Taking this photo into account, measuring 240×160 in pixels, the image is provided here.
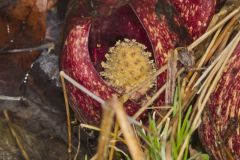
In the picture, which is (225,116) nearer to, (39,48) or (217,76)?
(217,76)

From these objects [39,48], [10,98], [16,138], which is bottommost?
[16,138]

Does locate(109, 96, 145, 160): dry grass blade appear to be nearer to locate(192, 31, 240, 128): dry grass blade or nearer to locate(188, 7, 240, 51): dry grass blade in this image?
locate(192, 31, 240, 128): dry grass blade

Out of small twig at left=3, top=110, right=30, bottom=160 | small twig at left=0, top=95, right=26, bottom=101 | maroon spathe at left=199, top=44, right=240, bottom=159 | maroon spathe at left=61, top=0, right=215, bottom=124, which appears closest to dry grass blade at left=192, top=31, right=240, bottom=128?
maroon spathe at left=199, top=44, right=240, bottom=159

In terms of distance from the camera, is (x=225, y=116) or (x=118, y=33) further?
(x=118, y=33)

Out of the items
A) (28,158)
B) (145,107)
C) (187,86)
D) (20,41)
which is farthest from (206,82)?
(20,41)

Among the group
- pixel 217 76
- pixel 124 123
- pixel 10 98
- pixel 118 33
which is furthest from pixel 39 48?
pixel 124 123

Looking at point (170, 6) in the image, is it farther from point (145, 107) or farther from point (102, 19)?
point (145, 107)

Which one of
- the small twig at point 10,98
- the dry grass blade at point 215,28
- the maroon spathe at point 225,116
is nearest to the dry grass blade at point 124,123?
the maroon spathe at point 225,116

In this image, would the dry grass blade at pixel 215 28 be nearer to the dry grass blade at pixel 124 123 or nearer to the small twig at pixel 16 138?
the small twig at pixel 16 138

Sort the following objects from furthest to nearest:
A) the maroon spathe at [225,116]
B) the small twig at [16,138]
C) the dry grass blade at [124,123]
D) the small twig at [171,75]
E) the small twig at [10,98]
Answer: the small twig at [10,98], the small twig at [16,138], the small twig at [171,75], the maroon spathe at [225,116], the dry grass blade at [124,123]

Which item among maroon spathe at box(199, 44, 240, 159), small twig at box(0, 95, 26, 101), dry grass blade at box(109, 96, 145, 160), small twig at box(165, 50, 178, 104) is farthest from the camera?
small twig at box(0, 95, 26, 101)

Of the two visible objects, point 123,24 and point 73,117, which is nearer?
point 123,24
